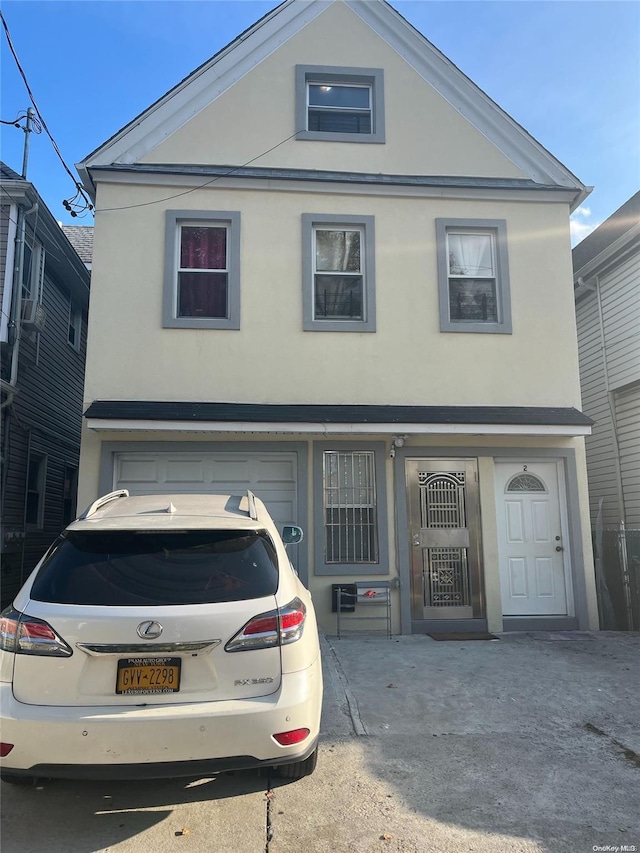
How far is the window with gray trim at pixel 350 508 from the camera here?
8297 millimetres

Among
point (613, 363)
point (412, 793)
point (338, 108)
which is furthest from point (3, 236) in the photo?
point (613, 363)

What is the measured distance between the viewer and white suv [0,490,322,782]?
3031mm

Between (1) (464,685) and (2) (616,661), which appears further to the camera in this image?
(2) (616,661)

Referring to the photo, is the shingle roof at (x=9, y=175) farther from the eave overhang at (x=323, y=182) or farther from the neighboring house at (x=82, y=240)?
the neighboring house at (x=82, y=240)

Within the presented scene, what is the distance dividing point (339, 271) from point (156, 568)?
A: 6.47 metres

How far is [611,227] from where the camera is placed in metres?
12.6

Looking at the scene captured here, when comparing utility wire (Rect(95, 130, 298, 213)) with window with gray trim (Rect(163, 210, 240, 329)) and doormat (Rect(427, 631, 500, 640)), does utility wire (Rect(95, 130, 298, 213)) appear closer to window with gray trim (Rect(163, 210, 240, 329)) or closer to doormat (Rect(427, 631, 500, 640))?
window with gray trim (Rect(163, 210, 240, 329))

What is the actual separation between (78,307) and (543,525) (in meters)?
10.6

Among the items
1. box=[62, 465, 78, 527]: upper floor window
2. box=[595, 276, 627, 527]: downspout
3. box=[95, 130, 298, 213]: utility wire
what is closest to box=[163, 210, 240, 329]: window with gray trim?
box=[95, 130, 298, 213]: utility wire

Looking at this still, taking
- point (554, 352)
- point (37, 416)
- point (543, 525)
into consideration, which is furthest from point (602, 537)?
point (37, 416)

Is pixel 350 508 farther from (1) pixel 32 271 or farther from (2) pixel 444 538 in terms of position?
(1) pixel 32 271

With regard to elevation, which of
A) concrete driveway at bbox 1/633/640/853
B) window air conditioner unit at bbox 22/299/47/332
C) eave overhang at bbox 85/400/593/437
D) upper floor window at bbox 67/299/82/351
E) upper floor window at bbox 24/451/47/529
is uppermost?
upper floor window at bbox 67/299/82/351

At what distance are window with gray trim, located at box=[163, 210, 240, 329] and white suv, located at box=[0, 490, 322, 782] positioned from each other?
5615 mm

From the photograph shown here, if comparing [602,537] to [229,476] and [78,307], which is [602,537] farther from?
[78,307]
